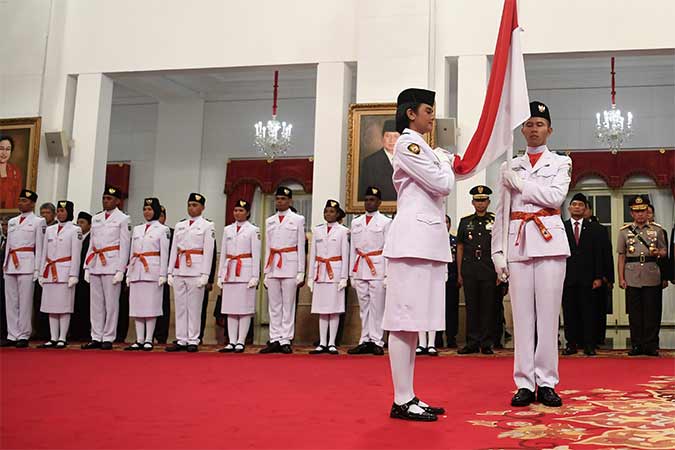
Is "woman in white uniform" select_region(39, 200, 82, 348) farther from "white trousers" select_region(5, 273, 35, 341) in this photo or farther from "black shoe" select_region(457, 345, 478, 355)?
"black shoe" select_region(457, 345, 478, 355)

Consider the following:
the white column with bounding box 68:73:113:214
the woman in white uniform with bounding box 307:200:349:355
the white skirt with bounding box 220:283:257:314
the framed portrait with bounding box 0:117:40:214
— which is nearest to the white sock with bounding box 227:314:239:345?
the white skirt with bounding box 220:283:257:314

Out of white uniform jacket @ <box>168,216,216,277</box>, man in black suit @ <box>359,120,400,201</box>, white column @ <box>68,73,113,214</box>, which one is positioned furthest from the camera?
white column @ <box>68,73,113,214</box>

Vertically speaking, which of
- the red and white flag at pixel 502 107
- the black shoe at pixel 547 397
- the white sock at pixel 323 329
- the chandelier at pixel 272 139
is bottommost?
the black shoe at pixel 547 397

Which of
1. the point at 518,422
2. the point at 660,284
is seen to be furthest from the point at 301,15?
the point at 518,422

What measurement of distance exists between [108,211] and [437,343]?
3.74 metres

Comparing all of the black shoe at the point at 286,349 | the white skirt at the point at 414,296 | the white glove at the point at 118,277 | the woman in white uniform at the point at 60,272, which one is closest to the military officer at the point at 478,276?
the black shoe at the point at 286,349

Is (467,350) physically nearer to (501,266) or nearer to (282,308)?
(282,308)

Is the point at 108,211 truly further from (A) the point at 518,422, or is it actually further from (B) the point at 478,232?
(A) the point at 518,422

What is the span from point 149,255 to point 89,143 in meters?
2.68

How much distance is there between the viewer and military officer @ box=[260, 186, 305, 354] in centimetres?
699

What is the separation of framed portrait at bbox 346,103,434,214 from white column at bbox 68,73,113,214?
333 cm

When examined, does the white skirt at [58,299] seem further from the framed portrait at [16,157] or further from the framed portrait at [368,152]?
the framed portrait at [368,152]

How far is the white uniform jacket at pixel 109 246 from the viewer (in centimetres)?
719

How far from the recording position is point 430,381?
4.53 meters
